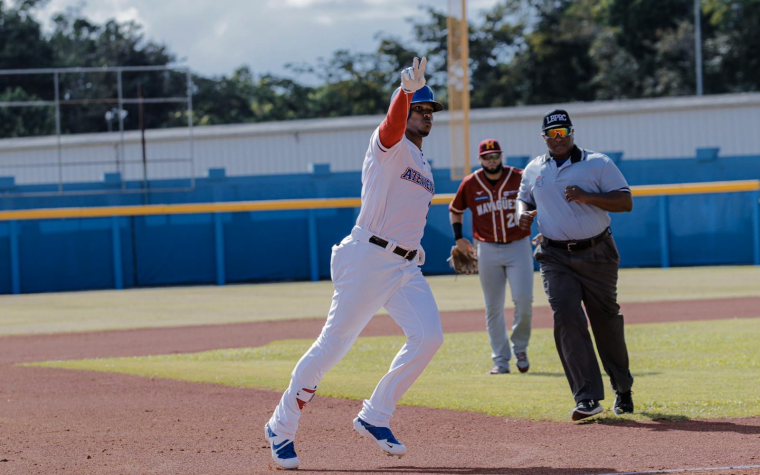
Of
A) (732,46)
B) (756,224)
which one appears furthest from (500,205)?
(732,46)

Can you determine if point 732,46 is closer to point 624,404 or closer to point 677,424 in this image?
point 624,404

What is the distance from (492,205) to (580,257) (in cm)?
265

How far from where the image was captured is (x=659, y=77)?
47.1 m

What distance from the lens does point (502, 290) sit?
376 inches

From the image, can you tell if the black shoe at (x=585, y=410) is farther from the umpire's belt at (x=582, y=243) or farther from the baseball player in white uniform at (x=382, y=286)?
the baseball player in white uniform at (x=382, y=286)

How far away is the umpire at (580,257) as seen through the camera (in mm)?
6820

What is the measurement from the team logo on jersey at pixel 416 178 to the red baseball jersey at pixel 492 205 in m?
3.70

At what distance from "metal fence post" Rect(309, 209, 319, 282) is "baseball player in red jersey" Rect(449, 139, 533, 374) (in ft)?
45.4

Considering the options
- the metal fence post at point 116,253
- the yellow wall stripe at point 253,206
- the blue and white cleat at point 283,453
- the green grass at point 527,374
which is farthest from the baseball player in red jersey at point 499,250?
the metal fence post at point 116,253

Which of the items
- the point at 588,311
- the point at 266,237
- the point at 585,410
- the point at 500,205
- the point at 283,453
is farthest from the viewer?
the point at 266,237

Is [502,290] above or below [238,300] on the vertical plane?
above

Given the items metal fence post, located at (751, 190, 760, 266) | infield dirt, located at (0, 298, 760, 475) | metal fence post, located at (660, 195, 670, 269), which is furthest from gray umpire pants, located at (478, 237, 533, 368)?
metal fence post, located at (751, 190, 760, 266)

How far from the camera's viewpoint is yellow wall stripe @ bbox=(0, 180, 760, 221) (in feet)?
75.1

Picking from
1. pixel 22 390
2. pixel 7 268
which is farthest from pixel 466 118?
pixel 22 390
